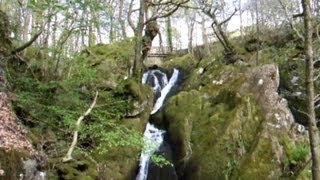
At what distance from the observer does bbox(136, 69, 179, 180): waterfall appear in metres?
13.5

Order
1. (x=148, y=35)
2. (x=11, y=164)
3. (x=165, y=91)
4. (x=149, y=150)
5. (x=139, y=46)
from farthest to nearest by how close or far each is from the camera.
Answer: (x=165, y=91)
(x=148, y=35)
(x=139, y=46)
(x=149, y=150)
(x=11, y=164)

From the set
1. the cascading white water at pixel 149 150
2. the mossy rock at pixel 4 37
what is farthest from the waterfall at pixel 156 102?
the mossy rock at pixel 4 37

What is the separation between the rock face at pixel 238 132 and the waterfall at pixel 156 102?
616 mm

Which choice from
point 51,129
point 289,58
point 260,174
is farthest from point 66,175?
point 289,58

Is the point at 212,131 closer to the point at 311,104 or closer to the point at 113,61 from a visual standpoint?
the point at 311,104

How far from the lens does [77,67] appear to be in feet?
40.2

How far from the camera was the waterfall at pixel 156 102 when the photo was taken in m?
13.5

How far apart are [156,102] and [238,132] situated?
6.23 meters

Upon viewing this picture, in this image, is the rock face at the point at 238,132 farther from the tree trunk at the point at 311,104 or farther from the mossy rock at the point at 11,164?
the mossy rock at the point at 11,164

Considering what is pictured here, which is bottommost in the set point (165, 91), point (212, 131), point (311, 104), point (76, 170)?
point (76, 170)

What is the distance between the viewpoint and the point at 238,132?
40.9 feet

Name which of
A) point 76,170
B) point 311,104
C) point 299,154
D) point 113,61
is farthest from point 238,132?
point 113,61

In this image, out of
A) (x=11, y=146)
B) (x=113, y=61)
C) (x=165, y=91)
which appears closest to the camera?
(x=11, y=146)

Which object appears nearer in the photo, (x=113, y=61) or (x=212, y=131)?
(x=212, y=131)
